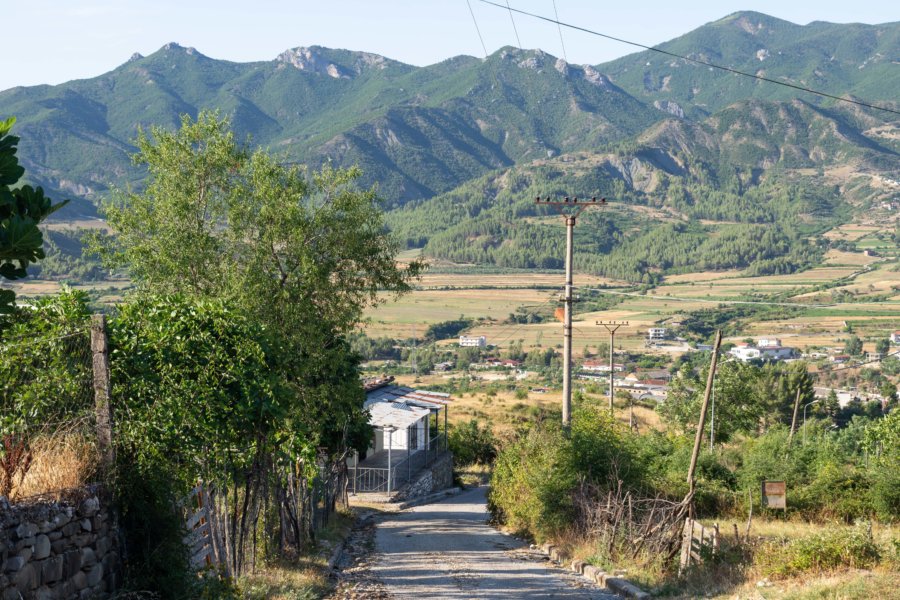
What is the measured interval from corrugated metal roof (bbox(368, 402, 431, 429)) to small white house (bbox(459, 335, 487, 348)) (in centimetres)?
9823

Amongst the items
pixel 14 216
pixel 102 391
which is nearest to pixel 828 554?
pixel 102 391

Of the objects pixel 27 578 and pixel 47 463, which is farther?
pixel 47 463

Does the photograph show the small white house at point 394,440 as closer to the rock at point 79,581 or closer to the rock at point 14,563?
the rock at point 79,581

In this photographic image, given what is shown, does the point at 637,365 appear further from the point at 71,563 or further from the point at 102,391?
the point at 71,563

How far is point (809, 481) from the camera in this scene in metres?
26.0

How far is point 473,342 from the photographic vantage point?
139625 mm

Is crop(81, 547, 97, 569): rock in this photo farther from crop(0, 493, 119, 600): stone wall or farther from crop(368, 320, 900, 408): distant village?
crop(368, 320, 900, 408): distant village

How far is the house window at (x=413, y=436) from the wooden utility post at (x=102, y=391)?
104 ft

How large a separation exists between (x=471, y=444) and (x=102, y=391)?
44.6 metres

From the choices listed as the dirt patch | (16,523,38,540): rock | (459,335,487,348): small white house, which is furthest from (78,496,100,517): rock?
(459,335,487,348): small white house

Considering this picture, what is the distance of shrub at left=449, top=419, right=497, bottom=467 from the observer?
53000 millimetres

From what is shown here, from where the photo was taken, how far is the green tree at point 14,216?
7629 millimetres

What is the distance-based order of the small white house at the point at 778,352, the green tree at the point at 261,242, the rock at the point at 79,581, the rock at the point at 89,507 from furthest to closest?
the small white house at the point at 778,352
the green tree at the point at 261,242
the rock at the point at 89,507
the rock at the point at 79,581

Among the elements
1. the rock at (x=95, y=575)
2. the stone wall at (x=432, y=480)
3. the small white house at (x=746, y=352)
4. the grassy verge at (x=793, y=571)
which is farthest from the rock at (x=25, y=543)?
the small white house at (x=746, y=352)
